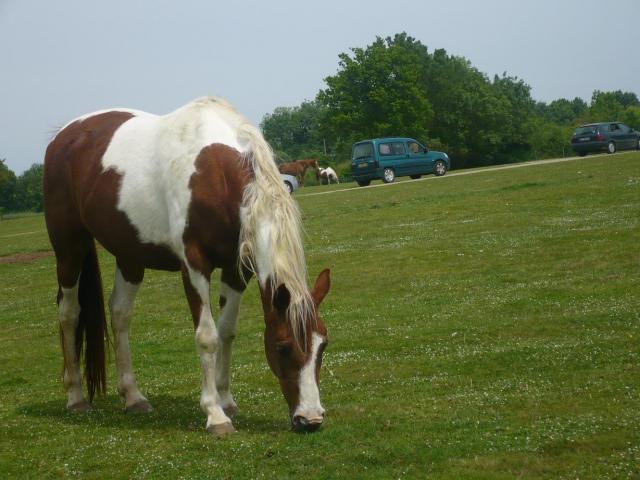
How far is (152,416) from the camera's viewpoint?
8.09 metres

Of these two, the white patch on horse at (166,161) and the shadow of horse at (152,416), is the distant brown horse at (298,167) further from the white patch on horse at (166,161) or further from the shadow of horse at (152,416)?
the white patch on horse at (166,161)

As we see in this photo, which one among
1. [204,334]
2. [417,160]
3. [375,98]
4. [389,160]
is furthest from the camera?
[375,98]

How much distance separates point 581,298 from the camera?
1188 cm

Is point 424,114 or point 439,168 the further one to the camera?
point 424,114

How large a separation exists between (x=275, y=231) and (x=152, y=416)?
102 inches

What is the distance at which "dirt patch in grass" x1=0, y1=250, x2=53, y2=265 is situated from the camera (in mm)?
26641

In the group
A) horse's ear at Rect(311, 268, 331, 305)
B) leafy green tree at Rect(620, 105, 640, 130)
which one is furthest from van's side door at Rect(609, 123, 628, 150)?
leafy green tree at Rect(620, 105, 640, 130)

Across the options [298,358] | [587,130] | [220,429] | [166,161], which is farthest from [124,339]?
[587,130]

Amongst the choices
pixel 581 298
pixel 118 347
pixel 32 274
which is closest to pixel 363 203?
pixel 32 274

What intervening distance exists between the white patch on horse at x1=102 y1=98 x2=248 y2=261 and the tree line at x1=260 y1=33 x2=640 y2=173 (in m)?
78.5

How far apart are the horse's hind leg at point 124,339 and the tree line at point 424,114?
76.6m

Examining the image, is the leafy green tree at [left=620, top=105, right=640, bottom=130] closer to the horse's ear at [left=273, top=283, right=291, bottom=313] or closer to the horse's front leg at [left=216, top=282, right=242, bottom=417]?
the horse's front leg at [left=216, top=282, right=242, bottom=417]

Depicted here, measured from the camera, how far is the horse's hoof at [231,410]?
7.79 m

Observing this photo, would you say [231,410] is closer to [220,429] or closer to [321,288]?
[220,429]
